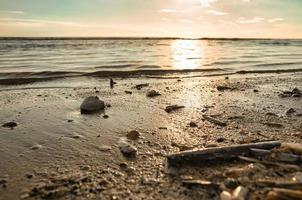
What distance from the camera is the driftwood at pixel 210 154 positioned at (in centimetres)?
448

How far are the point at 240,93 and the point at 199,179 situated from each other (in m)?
7.03

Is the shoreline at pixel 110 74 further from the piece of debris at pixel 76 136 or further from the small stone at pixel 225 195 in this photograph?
the small stone at pixel 225 195

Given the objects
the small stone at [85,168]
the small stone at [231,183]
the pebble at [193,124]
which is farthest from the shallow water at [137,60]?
the small stone at [231,183]

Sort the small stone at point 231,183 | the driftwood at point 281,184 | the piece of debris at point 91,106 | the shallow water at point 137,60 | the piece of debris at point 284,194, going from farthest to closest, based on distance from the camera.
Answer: the shallow water at point 137,60 < the piece of debris at point 91,106 < the small stone at point 231,183 < the driftwood at point 281,184 < the piece of debris at point 284,194

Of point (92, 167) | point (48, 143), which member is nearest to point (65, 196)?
point (92, 167)

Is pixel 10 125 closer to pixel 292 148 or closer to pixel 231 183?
pixel 231 183

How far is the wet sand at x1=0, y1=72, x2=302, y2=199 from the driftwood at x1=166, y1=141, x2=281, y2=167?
143 millimetres

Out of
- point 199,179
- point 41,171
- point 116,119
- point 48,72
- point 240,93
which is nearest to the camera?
point 199,179

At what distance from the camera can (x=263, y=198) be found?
140 inches

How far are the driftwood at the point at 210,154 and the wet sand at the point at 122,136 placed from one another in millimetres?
143

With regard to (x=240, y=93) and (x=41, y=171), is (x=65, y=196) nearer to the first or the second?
(x=41, y=171)

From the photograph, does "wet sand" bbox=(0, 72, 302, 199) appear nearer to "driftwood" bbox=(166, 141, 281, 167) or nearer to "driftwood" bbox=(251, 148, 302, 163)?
"driftwood" bbox=(166, 141, 281, 167)

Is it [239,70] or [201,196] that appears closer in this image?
[201,196]

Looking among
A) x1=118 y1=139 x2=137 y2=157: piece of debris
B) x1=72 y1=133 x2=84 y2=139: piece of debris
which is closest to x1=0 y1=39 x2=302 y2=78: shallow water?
x1=72 y1=133 x2=84 y2=139: piece of debris
